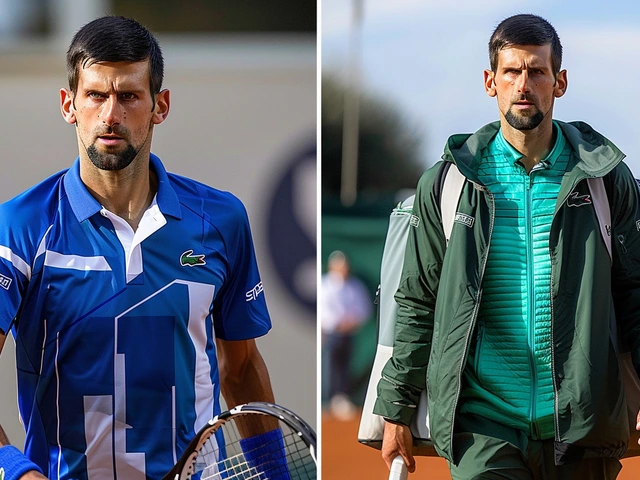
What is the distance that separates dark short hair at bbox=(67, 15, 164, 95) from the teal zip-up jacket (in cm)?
92

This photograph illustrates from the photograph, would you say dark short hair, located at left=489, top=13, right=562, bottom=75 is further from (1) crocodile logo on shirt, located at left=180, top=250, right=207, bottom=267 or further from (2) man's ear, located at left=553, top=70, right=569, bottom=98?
(1) crocodile logo on shirt, located at left=180, top=250, right=207, bottom=267

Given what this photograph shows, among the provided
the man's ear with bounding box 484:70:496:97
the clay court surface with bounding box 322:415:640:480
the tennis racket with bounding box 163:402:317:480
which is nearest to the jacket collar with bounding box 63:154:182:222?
the tennis racket with bounding box 163:402:317:480

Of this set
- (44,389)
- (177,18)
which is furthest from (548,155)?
(177,18)

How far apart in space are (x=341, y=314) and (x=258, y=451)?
6649mm

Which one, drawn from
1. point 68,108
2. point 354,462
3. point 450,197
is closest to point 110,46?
point 68,108

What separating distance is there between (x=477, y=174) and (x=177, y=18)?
5735 millimetres

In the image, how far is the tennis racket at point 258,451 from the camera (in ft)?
7.96

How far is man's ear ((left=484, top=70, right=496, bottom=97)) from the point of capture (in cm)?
317

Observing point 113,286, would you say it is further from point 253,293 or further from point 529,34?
point 529,34

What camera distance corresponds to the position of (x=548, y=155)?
10.1ft

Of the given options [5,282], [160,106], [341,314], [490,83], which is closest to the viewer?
[5,282]

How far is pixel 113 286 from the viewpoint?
9.00ft

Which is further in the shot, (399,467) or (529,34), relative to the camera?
(399,467)

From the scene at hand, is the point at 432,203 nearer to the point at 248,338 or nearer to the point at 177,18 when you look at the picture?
the point at 248,338
